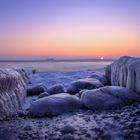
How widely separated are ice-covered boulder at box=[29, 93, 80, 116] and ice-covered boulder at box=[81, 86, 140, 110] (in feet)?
0.94

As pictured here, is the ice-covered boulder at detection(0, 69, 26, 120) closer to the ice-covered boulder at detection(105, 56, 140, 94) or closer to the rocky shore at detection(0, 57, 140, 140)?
the rocky shore at detection(0, 57, 140, 140)

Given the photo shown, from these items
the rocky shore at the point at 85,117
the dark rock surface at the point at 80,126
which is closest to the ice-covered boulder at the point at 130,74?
the rocky shore at the point at 85,117

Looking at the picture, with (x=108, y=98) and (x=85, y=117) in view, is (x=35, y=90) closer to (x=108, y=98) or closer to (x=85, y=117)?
(x=108, y=98)

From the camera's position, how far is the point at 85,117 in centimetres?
577

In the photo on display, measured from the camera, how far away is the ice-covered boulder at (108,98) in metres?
6.50

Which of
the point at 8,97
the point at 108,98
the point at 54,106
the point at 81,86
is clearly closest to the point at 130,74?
the point at 108,98

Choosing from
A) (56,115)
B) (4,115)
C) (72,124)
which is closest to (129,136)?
(72,124)

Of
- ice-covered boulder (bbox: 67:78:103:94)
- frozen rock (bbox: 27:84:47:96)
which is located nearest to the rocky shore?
ice-covered boulder (bbox: 67:78:103:94)

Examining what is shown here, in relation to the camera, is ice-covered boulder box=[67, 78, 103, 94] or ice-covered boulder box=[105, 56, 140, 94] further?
ice-covered boulder box=[67, 78, 103, 94]

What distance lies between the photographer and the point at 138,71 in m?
7.33

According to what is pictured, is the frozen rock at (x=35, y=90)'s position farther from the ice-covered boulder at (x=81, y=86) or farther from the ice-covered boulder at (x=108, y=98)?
the ice-covered boulder at (x=108, y=98)

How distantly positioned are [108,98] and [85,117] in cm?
105

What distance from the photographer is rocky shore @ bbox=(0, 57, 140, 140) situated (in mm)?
4539

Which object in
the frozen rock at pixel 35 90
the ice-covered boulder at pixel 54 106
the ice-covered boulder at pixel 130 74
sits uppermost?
the ice-covered boulder at pixel 130 74
